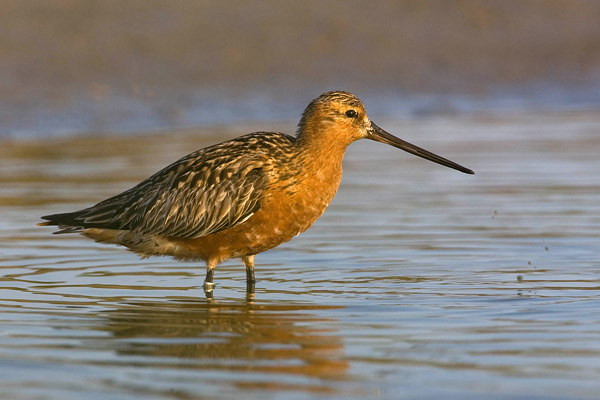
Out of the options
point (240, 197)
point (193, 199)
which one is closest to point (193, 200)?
point (193, 199)

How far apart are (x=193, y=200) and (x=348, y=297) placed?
58.6 inches

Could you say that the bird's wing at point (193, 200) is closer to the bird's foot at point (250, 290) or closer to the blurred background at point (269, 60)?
the bird's foot at point (250, 290)

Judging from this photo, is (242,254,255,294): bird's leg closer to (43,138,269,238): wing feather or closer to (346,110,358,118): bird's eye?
(43,138,269,238): wing feather

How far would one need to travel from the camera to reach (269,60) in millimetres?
17828

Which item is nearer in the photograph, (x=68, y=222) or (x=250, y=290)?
(x=250, y=290)

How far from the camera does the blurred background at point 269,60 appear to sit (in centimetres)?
1645

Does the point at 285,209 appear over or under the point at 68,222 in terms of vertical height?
over

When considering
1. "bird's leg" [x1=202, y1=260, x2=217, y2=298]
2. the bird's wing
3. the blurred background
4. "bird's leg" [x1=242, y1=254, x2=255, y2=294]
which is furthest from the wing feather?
the blurred background

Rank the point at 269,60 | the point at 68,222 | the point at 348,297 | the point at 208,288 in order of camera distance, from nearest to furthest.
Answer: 1. the point at 348,297
2. the point at 208,288
3. the point at 68,222
4. the point at 269,60

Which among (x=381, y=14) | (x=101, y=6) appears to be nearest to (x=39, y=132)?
(x=101, y=6)

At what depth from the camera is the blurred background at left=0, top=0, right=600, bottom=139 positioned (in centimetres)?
1645

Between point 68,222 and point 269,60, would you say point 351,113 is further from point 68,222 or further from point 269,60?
point 269,60

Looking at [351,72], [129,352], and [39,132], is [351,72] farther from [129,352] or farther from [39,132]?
[129,352]

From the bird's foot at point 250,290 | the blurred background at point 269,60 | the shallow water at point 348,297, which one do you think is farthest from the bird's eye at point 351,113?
the blurred background at point 269,60
